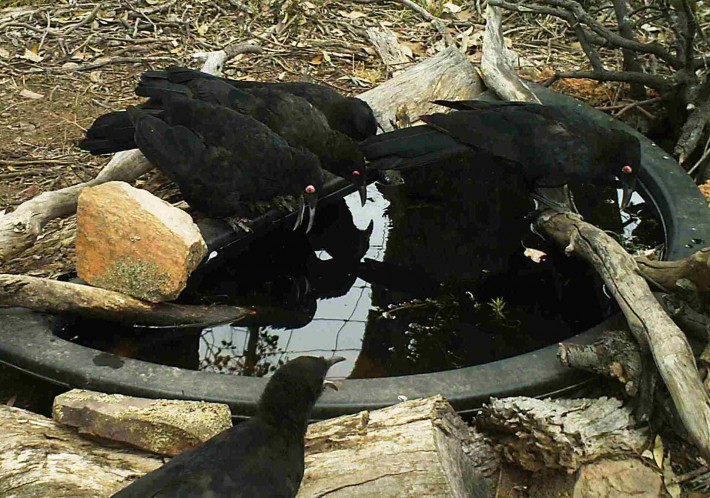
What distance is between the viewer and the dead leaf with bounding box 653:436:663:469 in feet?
11.4

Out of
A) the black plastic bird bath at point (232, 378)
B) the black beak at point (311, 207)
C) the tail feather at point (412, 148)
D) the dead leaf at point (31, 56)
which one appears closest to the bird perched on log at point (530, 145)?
the tail feather at point (412, 148)

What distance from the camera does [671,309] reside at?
3.88m

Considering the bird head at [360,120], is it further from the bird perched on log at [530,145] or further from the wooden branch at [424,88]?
the bird perched on log at [530,145]

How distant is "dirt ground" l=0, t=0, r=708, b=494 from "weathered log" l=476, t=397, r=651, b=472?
3.01m

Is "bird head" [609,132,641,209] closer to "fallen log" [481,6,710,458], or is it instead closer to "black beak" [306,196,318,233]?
"fallen log" [481,6,710,458]

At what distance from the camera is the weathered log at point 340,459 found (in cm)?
302

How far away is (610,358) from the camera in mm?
3639

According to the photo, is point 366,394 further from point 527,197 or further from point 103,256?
point 527,197

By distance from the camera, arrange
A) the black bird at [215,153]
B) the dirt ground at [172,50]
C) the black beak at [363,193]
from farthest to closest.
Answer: the dirt ground at [172,50], the black beak at [363,193], the black bird at [215,153]

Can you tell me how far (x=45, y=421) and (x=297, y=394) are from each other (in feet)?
3.22

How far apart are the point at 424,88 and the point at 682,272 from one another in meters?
2.98

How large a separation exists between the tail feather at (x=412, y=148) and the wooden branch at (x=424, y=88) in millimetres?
976

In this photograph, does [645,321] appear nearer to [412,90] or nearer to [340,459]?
[340,459]

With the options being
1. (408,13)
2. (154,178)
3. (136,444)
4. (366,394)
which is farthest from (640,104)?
(136,444)
